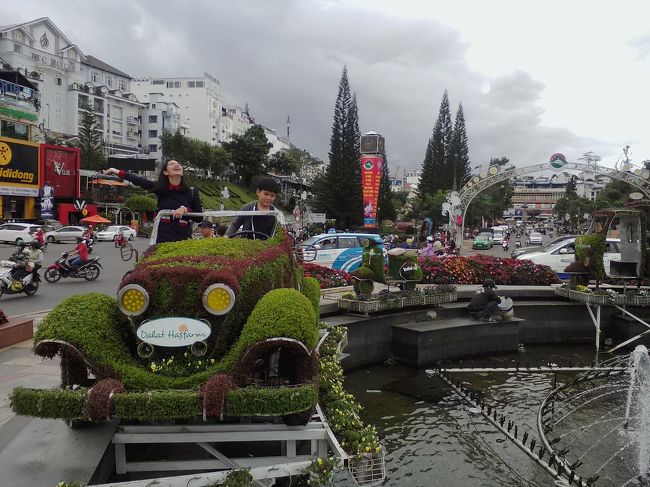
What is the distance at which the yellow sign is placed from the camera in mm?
32562

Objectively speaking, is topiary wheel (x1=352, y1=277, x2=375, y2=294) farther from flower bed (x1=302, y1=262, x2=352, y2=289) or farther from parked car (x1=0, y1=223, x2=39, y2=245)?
parked car (x1=0, y1=223, x2=39, y2=245)

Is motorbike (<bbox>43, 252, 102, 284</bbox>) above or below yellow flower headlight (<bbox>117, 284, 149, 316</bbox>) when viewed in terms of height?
below

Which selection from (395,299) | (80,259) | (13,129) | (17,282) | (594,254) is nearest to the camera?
(395,299)

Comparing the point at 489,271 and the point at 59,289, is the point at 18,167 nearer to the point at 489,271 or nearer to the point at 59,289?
the point at 59,289

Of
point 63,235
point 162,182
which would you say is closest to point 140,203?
point 63,235

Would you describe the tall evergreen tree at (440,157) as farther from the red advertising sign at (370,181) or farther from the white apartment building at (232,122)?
the white apartment building at (232,122)

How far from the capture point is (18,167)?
33938 mm

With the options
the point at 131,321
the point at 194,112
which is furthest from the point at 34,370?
the point at 194,112

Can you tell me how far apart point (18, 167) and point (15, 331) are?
3095 centimetres

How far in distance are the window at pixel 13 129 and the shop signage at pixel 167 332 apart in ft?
135

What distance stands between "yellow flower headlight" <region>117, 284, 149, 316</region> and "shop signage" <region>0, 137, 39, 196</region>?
34.6m

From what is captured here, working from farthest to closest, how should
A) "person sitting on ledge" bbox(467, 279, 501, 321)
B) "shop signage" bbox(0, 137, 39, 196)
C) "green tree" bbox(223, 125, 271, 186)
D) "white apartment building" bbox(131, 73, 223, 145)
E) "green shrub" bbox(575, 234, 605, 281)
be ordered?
1. "white apartment building" bbox(131, 73, 223, 145)
2. "green tree" bbox(223, 125, 271, 186)
3. "shop signage" bbox(0, 137, 39, 196)
4. "green shrub" bbox(575, 234, 605, 281)
5. "person sitting on ledge" bbox(467, 279, 501, 321)

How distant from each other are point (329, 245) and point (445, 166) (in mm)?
47475

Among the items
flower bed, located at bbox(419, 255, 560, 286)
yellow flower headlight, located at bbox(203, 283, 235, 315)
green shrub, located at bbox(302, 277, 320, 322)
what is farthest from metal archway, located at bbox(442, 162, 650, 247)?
yellow flower headlight, located at bbox(203, 283, 235, 315)
